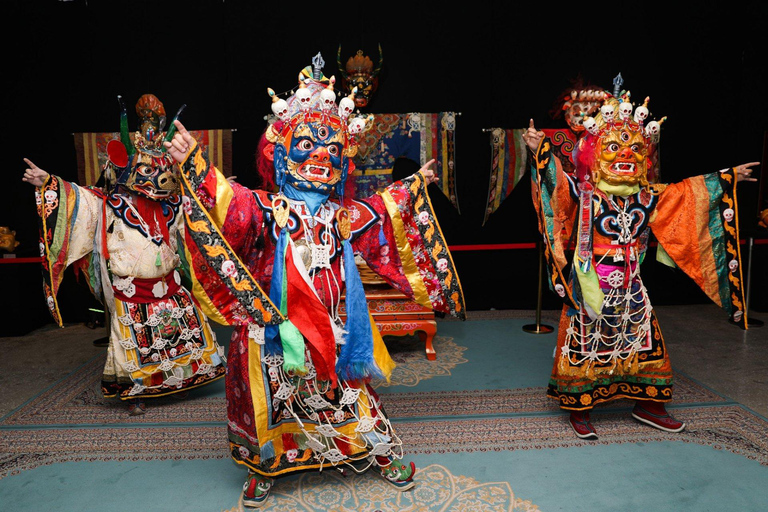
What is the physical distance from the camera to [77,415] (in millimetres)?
3104

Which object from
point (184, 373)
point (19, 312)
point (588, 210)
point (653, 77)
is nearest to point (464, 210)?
point (653, 77)

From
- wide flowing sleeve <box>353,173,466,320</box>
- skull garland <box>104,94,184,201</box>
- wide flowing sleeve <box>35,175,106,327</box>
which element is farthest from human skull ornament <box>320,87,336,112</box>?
wide flowing sleeve <box>35,175,106,327</box>

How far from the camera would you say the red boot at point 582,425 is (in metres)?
2.68

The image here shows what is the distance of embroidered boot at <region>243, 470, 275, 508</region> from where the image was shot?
2.18 m

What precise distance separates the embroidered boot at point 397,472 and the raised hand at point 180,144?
1427 mm

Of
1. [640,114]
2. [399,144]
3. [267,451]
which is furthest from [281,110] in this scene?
[399,144]

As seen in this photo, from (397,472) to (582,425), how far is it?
101 centimetres

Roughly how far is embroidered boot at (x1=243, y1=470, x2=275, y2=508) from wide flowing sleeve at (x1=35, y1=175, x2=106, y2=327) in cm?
136

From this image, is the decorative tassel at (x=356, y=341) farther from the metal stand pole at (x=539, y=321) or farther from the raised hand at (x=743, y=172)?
the metal stand pole at (x=539, y=321)

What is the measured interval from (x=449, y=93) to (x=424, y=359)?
241 cm

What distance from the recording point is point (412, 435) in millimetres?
2758

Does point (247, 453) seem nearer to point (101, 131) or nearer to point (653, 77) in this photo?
point (101, 131)

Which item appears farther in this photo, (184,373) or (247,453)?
(184,373)

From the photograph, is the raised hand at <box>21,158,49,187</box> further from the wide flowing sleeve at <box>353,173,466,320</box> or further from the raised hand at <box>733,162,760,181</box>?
the raised hand at <box>733,162,760,181</box>
